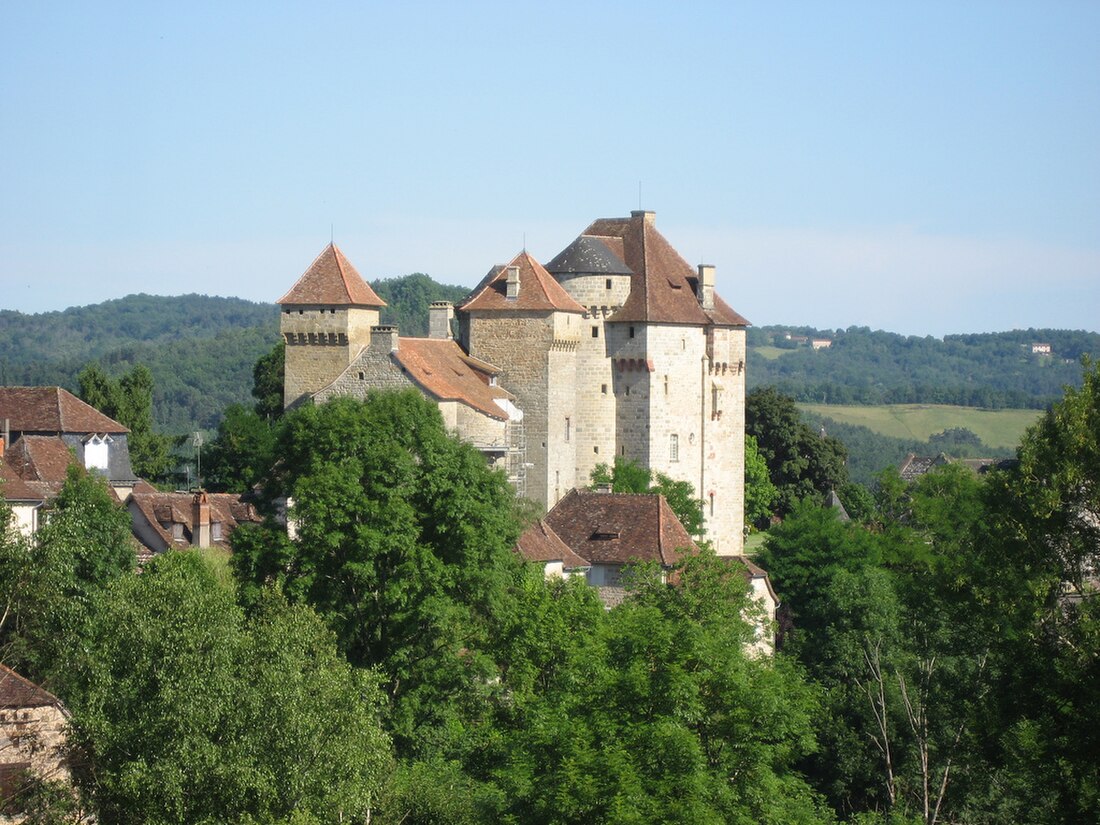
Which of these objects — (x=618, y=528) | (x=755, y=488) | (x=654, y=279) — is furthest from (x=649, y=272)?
(x=618, y=528)

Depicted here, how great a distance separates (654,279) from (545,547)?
22621mm

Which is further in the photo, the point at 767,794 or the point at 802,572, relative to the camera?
the point at 802,572

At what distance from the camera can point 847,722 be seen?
2047 inches

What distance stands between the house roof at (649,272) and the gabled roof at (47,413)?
19.4 meters

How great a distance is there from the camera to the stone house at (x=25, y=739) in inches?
1261

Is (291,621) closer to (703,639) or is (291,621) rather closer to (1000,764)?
(703,639)

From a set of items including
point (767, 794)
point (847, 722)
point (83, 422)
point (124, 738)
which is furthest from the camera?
point (83, 422)

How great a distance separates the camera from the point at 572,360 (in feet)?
246

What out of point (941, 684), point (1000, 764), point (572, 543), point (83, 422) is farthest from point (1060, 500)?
point (83, 422)

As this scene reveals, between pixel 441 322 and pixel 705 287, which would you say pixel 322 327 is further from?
pixel 705 287

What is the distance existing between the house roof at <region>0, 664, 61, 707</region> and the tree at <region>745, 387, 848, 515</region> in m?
62.0

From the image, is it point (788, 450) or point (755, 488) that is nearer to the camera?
point (755, 488)

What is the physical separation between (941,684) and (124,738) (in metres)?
22.3

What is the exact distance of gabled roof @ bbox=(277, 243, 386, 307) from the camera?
7175 cm
